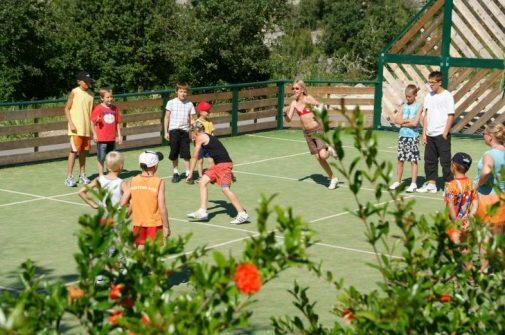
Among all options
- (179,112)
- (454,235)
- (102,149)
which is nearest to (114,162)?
(454,235)

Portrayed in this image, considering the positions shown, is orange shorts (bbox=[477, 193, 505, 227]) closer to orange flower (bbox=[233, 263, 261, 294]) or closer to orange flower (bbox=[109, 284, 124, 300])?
orange flower (bbox=[109, 284, 124, 300])

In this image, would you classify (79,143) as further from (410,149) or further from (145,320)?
(145,320)

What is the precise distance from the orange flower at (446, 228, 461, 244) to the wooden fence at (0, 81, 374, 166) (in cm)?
1173

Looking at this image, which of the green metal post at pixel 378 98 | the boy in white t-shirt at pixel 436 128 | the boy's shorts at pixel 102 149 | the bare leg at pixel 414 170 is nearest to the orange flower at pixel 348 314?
the boy in white t-shirt at pixel 436 128

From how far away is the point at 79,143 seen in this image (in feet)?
55.5

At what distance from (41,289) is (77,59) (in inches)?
1143

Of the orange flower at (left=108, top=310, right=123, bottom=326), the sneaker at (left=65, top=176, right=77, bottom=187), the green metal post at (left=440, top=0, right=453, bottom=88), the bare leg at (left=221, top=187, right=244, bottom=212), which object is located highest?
the green metal post at (left=440, top=0, right=453, bottom=88)

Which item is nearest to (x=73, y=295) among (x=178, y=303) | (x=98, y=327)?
(x=98, y=327)

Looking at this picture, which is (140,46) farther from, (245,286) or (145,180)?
(245,286)

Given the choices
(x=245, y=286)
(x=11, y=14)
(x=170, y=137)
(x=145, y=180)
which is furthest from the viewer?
(x=11, y=14)

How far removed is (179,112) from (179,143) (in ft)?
1.79

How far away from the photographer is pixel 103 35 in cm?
3984

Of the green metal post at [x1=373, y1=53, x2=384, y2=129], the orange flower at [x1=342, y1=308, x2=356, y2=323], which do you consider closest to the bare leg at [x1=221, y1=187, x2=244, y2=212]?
the orange flower at [x1=342, y1=308, x2=356, y2=323]

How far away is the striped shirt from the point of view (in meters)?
17.4
